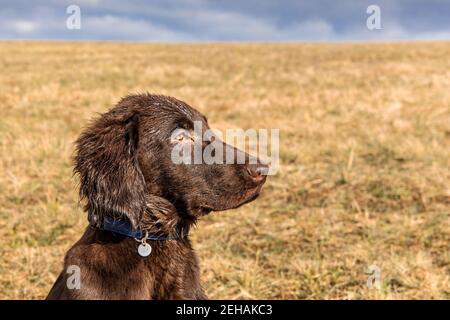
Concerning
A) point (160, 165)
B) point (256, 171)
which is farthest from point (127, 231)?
point (256, 171)

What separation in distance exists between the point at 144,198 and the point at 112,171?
0.27 metres

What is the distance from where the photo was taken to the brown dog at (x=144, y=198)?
306 cm

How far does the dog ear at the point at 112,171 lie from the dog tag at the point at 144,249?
137mm

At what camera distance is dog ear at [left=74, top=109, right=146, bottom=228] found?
314 cm

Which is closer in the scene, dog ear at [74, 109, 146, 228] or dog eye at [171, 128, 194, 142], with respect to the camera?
dog ear at [74, 109, 146, 228]

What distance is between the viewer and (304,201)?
7.33 metres

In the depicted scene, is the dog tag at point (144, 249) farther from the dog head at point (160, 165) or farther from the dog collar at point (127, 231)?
the dog head at point (160, 165)

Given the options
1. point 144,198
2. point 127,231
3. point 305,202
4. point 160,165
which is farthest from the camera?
point 305,202

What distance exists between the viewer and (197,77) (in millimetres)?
22031

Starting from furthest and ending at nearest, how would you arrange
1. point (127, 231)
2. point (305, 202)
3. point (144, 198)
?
point (305, 202), point (144, 198), point (127, 231)

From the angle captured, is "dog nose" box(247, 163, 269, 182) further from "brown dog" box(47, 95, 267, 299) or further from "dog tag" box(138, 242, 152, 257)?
"dog tag" box(138, 242, 152, 257)

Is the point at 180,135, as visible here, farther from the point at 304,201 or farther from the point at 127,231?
the point at 304,201

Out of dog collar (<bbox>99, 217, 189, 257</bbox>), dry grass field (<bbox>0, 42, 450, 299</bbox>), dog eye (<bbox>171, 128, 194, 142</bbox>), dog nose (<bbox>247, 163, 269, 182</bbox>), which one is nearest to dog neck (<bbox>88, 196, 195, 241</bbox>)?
dog collar (<bbox>99, 217, 189, 257</bbox>)

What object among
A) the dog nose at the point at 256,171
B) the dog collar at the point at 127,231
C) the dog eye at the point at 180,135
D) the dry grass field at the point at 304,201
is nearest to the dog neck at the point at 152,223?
the dog collar at the point at 127,231
